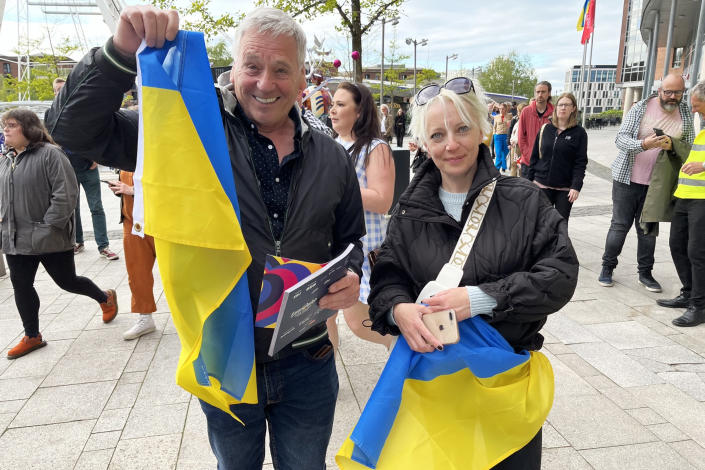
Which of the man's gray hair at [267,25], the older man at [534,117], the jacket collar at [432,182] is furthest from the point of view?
the older man at [534,117]

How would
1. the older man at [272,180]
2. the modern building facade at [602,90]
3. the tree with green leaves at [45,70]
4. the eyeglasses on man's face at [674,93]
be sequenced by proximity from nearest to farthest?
the older man at [272,180], the eyeglasses on man's face at [674,93], the tree with green leaves at [45,70], the modern building facade at [602,90]

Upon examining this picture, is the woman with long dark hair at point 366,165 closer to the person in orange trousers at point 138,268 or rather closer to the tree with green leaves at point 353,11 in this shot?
the person in orange trousers at point 138,268

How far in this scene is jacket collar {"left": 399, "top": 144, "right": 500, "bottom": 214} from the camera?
69.7 inches

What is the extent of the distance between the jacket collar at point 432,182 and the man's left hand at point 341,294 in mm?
388

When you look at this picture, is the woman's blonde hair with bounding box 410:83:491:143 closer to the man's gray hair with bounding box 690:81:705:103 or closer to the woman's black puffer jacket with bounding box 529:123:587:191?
the man's gray hair with bounding box 690:81:705:103

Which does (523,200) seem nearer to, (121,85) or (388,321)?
(388,321)

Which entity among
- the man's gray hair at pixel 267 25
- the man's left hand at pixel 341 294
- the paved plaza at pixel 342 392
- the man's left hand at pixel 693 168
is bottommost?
the paved plaza at pixel 342 392

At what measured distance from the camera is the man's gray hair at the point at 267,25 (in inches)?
60.3

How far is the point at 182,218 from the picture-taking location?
4.23 feet

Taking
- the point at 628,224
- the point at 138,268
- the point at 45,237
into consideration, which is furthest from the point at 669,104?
the point at 45,237

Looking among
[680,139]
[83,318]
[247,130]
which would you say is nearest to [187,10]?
[83,318]

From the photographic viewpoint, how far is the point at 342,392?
3.39 m

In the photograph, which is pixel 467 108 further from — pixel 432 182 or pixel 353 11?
pixel 353 11

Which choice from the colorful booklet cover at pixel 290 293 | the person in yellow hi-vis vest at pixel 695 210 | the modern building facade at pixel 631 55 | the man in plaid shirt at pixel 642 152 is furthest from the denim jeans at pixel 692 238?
the modern building facade at pixel 631 55
